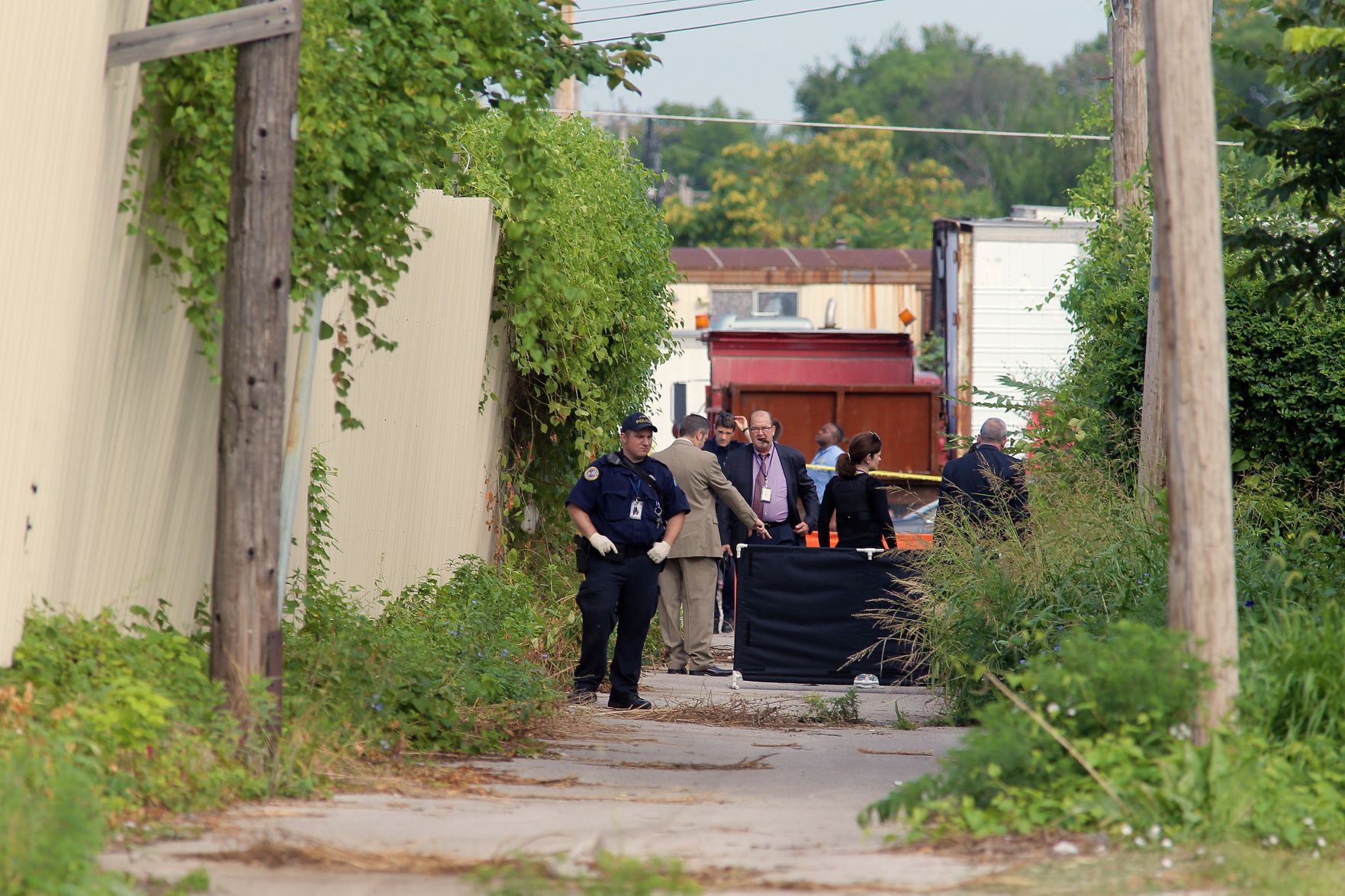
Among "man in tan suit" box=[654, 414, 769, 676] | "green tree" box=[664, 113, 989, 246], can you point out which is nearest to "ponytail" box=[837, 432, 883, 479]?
"man in tan suit" box=[654, 414, 769, 676]

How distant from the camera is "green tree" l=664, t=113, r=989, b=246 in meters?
58.5

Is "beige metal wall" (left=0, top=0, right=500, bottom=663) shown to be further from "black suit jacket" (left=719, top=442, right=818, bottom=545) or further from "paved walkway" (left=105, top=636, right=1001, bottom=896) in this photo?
"black suit jacket" (left=719, top=442, right=818, bottom=545)

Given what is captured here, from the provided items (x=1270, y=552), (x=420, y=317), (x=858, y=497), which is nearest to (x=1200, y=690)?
(x=1270, y=552)

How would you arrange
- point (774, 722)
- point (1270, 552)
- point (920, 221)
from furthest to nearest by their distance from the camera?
1. point (920, 221)
2. point (774, 722)
3. point (1270, 552)

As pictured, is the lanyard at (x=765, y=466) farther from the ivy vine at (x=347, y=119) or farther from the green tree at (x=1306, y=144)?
the ivy vine at (x=347, y=119)

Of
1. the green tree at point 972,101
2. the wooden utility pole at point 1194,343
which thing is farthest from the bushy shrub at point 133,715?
the green tree at point 972,101

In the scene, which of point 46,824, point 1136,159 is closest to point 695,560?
point 1136,159

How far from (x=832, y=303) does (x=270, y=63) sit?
856 inches

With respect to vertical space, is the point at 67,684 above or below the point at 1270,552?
below

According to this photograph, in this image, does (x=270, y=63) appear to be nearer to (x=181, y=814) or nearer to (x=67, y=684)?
(x=67, y=684)

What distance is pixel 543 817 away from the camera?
600cm

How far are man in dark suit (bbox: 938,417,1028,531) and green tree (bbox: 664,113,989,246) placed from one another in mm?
45788

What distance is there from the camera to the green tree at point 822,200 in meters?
58.5

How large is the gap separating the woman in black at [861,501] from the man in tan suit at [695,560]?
0.63 m
